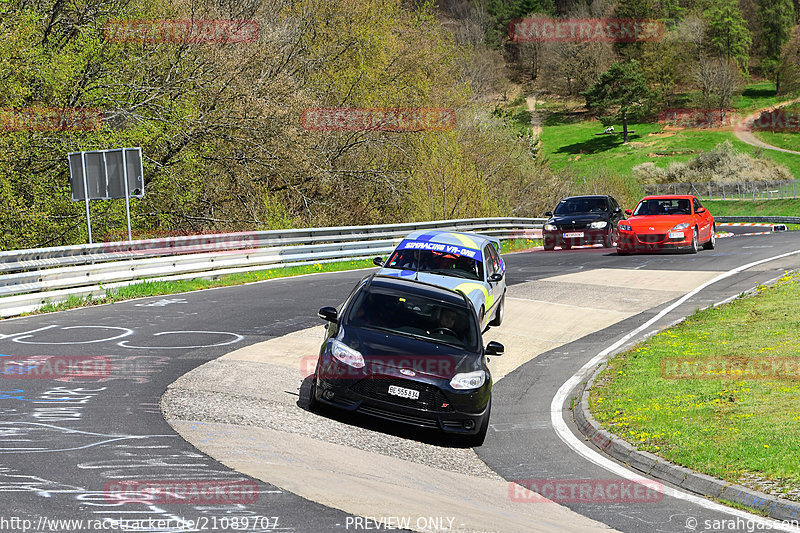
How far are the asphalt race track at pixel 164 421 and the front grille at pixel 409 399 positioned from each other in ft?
2.33

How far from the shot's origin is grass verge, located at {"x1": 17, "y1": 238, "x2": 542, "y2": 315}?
17.4 m

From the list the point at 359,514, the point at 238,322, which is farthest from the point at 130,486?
the point at 238,322

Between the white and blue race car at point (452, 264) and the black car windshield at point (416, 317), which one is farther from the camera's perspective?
the white and blue race car at point (452, 264)

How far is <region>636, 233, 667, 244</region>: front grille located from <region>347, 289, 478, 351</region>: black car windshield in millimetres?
17097

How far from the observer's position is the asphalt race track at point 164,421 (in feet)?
20.4

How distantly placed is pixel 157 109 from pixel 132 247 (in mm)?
8660

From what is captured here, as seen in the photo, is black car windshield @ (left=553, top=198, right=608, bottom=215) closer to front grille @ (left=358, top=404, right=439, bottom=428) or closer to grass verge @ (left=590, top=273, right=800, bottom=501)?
grass verge @ (left=590, top=273, right=800, bottom=501)

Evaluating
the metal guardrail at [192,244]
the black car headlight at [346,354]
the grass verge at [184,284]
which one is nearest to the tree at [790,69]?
the metal guardrail at [192,244]

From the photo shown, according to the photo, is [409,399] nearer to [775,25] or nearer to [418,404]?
[418,404]

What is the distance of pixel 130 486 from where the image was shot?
21.9ft

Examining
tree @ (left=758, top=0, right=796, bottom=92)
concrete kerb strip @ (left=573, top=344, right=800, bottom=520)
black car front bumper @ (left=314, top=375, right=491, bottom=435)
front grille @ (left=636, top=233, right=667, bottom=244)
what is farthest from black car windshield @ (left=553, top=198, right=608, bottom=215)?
tree @ (left=758, top=0, right=796, bottom=92)

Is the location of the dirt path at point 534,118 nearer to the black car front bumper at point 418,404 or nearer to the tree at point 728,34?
the tree at point 728,34

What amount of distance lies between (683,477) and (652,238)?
63.1ft

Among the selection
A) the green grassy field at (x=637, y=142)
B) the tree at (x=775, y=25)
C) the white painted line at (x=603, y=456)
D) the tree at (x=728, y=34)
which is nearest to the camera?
the white painted line at (x=603, y=456)
